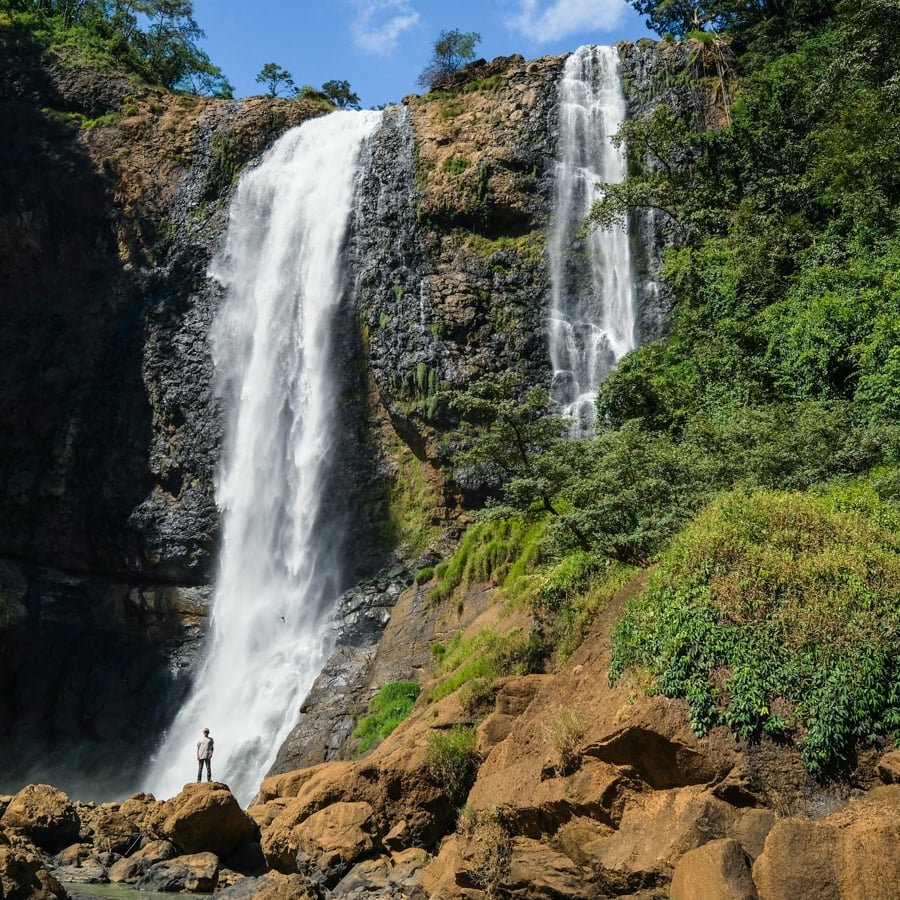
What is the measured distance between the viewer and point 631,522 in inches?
498

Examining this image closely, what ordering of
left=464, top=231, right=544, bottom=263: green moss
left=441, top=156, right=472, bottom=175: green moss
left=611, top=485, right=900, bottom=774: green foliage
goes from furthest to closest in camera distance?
left=441, top=156, right=472, bottom=175: green moss < left=464, top=231, right=544, bottom=263: green moss < left=611, top=485, right=900, bottom=774: green foliage

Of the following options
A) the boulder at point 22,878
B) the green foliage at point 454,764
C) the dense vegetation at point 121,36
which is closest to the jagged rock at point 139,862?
the boulder at point 22,878

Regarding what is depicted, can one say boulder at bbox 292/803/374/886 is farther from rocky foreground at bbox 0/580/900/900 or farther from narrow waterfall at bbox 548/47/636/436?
narrow waterfall at bbox 548/47/636/436

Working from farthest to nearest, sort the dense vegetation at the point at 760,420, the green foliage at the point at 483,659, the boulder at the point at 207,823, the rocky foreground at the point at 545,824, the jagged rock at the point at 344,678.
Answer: the jagged rock at the point at 344,678 → the boulder at the point at 207,823 → the green foliage at the point at 483,659 → the dense vegetation at the point at 760,420 → the rocky foreground at the point at 545,824

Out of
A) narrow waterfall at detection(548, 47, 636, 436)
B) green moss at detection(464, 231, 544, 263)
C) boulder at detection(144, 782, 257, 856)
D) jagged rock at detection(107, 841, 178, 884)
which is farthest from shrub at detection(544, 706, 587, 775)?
green moss at detection(464, 231, 544, 263)

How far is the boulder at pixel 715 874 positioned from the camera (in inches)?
262

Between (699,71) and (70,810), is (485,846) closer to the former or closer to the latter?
(70,810)

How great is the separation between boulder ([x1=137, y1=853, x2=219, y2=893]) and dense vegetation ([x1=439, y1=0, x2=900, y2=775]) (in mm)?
5881

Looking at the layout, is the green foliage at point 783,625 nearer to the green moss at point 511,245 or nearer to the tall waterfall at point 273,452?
the tall waterfall at point 273,452

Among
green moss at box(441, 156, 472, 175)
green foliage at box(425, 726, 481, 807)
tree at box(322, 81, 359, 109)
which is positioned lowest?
green foliage at box(425, 726, 481, 807)

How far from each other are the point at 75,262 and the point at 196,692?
17377 millimetres

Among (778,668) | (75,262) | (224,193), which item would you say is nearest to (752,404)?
(778,668)

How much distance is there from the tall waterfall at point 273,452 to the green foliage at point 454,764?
11.7 meters

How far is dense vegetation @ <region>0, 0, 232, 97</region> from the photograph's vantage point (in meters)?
39.0
